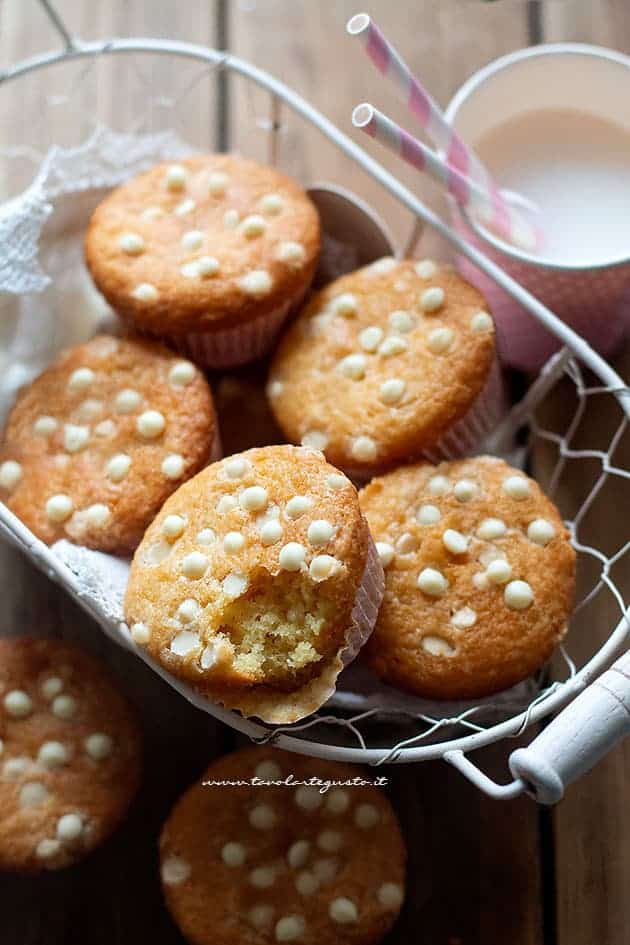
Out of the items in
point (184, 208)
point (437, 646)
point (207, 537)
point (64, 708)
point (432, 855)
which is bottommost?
point (432, 855)

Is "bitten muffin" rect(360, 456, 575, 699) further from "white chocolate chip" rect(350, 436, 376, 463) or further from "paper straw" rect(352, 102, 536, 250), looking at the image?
"paper straw" rect(352, 102, 536, 250)

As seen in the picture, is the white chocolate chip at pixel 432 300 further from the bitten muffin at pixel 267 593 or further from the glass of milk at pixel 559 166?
the bitten muffin at pixel 267 593

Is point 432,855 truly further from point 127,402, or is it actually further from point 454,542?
point 127,402

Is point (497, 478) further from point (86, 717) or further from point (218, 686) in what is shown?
point (86, 717)

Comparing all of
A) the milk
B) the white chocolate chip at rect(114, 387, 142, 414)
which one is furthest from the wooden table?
the white chocolate chip at rect(114, 387, 142, 414)

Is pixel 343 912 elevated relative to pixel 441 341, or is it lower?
lower

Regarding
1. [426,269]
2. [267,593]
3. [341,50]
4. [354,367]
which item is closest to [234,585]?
[267,593]
